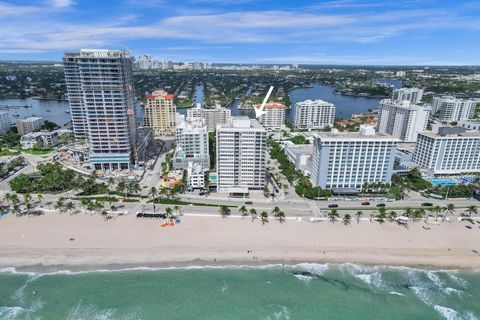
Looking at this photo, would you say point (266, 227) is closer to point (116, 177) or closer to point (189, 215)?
point (189, 215)

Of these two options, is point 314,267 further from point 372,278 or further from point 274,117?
point 274,117

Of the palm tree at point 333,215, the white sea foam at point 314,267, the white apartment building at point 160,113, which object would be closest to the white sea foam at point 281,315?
the white sea foam at point 314,267

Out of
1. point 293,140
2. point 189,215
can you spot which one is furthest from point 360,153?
point 293,140

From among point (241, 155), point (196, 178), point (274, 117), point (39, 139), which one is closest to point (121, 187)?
point (196, 178)

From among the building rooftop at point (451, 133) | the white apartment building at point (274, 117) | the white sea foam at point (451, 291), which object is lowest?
the white sea foam at point (451, 291)

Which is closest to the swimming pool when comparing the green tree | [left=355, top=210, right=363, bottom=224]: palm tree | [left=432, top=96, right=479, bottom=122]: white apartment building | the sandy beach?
the sandy beach

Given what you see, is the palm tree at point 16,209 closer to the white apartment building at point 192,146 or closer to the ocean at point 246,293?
the ocean at point 246,293
